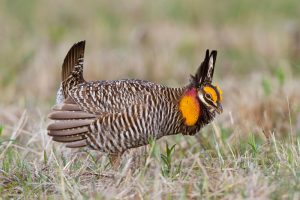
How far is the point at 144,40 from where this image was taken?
10312 mm

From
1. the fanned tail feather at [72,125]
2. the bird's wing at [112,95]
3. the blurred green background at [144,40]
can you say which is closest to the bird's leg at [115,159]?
the fanned tail feather at [72,125]

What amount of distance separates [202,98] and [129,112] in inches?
22.6

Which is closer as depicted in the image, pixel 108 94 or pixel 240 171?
pixel 240 171

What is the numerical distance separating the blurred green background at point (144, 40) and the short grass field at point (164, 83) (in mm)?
19

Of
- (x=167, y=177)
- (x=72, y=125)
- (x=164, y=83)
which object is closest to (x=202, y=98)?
(x=72, y=125)

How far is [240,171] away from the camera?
4.24 meters

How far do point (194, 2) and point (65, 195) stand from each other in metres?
9.09

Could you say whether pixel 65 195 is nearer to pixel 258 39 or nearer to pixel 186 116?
pixel 186 116

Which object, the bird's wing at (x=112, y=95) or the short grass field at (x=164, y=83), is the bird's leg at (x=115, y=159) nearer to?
the short grass field at (x=164, y=83)

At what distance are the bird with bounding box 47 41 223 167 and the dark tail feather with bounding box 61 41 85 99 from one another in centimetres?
18

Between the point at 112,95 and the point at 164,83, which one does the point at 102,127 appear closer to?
the point at 112,95

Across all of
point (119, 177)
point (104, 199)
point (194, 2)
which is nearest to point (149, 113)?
point (119, 177)

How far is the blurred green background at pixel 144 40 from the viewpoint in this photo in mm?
9188

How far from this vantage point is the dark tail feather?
219 inches
